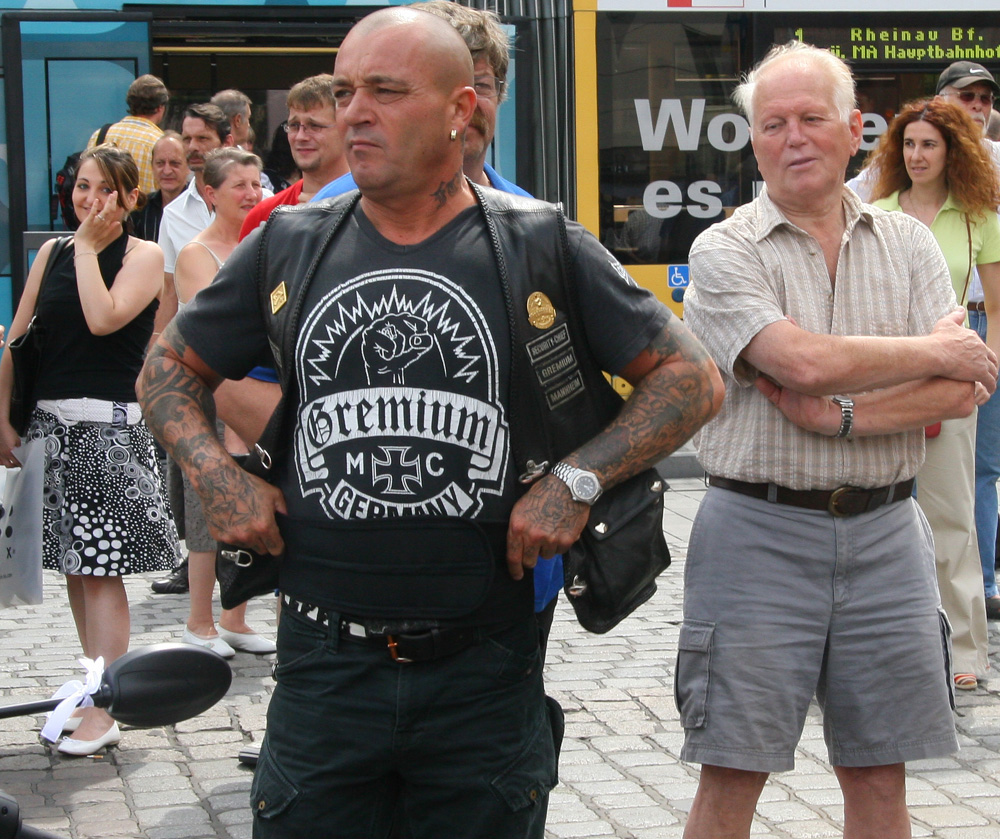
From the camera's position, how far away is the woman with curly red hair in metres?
5.11

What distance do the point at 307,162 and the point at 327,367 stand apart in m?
2.89

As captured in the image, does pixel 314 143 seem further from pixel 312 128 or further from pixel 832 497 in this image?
pixel 832 497

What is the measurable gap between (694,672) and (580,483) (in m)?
0.91

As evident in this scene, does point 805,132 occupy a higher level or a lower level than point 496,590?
higher

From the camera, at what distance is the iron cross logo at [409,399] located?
2367mm

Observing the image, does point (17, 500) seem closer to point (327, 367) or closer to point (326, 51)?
point (327, 367)

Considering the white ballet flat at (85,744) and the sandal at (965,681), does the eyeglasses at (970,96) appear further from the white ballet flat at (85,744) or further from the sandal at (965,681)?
the white ballet flat at (85,744)

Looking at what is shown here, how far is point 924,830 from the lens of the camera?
3951 mm

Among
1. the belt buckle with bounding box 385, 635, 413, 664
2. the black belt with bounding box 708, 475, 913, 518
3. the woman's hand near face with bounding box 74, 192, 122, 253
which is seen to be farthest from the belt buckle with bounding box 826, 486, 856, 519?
the woman's hand near face with bounding box 74, 192, 122, 253

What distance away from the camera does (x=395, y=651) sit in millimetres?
2387

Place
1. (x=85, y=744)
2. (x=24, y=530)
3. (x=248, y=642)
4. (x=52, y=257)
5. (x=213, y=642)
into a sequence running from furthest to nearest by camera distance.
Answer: (x=248, y=642), (x=213, y=642), (x=52, y=257), (x=24, y=530), (x=85, y=744)

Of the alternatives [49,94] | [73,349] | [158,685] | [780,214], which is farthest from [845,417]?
[49,94]

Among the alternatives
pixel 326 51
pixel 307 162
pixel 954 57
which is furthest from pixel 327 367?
pixel 954 57

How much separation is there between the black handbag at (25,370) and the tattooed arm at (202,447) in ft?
7.75
